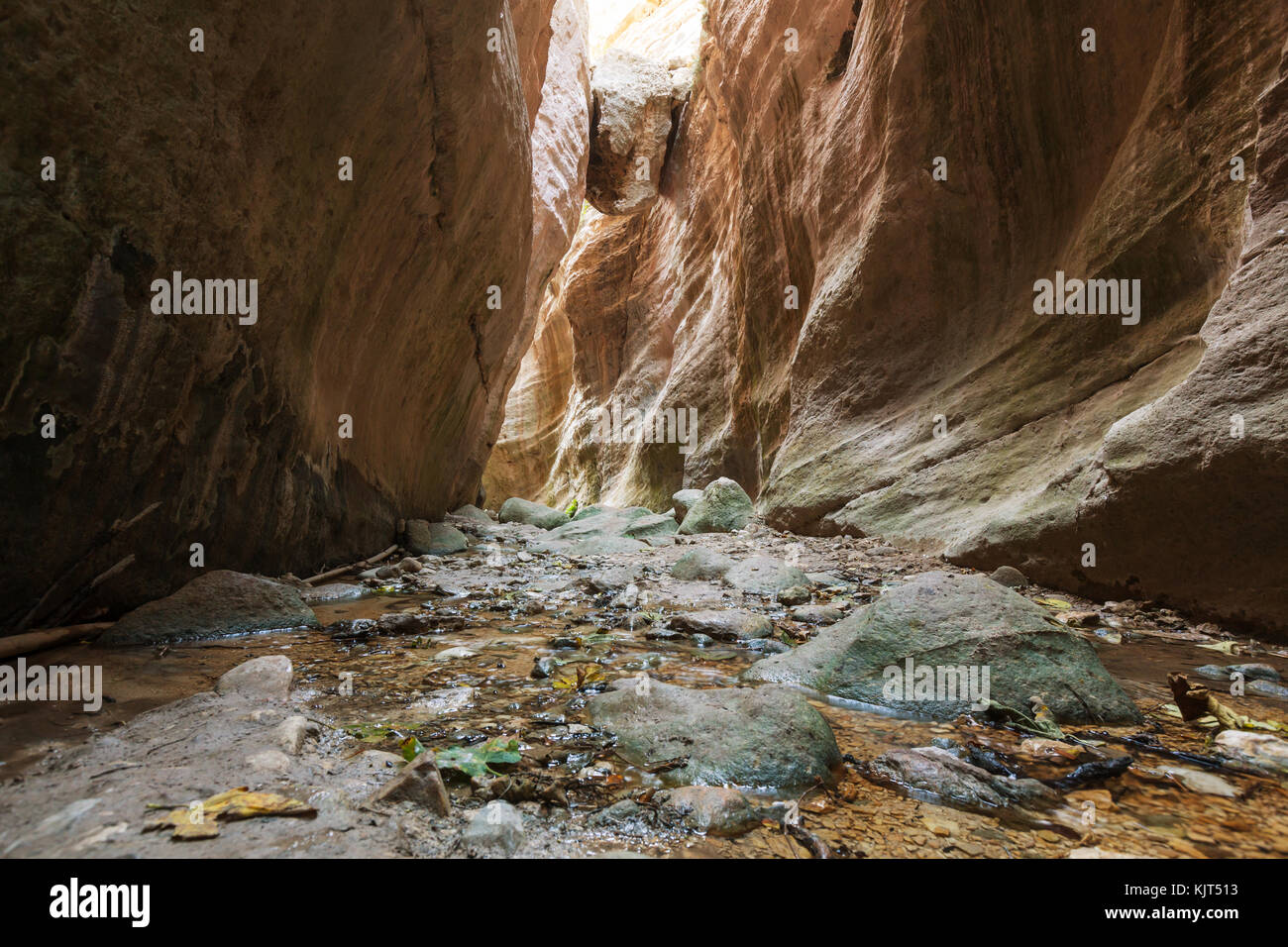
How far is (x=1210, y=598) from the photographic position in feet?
12.1

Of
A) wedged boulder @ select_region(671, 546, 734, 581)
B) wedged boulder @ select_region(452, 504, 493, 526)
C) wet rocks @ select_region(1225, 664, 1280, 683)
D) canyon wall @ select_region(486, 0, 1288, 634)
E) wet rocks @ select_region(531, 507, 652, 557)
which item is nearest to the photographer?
wet rocks @ select_region(1225, 664, 1280, 683)

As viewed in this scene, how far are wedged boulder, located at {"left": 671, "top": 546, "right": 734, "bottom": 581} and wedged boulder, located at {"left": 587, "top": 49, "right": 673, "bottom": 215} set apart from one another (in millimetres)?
17517

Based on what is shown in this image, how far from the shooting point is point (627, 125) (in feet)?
64.2

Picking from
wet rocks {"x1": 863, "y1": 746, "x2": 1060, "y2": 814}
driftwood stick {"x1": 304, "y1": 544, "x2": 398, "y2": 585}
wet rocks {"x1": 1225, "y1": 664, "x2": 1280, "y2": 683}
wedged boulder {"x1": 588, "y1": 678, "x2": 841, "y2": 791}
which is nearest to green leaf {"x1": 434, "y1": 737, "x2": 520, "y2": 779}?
wedged boulder {"x1": 588, "y1": 678, "x2": 841, "y2": 791}

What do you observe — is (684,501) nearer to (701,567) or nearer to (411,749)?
(701,567)

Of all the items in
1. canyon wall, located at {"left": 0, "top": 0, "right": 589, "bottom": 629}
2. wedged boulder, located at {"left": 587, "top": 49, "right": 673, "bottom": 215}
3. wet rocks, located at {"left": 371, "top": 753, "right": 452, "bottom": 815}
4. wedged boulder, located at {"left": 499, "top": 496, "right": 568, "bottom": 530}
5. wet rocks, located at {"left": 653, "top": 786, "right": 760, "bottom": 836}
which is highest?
wedged boulder, located at {"left": 587, "top": 49, "right": 673, "bottom": 215}

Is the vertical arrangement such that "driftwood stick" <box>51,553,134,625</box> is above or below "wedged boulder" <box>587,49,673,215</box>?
below

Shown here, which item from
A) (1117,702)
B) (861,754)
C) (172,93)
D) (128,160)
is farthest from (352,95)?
(1117,702)

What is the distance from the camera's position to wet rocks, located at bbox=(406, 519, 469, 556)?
7961 millimetres

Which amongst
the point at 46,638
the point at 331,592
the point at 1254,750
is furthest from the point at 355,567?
the point at 1254,750

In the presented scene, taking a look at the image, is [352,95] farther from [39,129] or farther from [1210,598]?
[1210,598]

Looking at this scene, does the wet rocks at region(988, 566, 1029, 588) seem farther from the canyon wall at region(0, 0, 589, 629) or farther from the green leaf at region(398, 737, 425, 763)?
the canyon wall at region(0, 0, 589, 629)

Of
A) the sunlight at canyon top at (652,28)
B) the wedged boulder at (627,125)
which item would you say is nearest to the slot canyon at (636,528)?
the wedged boulder at (627,125)

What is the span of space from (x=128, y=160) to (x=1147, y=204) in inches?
292
